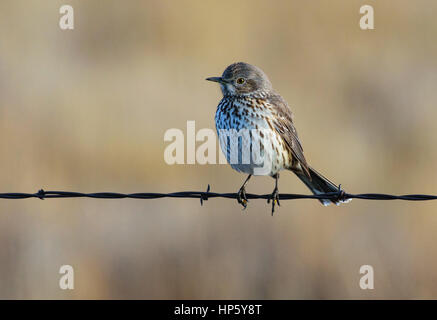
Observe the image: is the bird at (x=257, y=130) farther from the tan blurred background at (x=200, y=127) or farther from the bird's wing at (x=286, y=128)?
the tan blurred background at (x=200, y=127)

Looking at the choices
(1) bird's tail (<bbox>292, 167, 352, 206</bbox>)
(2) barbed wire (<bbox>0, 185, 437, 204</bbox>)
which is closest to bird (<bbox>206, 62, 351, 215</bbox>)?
(1) bird's tail (<bbox>292, 167, 352, 206</bbox>)

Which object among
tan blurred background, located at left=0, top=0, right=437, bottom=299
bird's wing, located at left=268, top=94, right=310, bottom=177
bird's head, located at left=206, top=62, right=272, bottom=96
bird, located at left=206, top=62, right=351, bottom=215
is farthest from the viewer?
tan blurred background, located at left=0, top=0, right=437, bottom=299

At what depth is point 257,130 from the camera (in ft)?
23.6

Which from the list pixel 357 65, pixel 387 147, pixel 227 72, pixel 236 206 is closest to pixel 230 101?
pixel 227 72

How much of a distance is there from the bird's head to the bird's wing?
7.7 inches

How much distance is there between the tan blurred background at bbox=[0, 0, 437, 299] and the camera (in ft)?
30.6

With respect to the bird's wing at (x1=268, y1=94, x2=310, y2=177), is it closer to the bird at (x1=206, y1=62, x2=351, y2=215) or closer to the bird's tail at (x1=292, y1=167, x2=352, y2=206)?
the bird at (x1=206, y1=62, x2=351, y2=215)

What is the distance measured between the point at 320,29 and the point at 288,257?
4619 mm

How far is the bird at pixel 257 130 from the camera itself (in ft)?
23.6

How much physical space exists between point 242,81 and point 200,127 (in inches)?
127

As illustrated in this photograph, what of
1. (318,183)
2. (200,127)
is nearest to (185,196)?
(318,183)

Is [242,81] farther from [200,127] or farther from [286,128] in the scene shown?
[200,127]

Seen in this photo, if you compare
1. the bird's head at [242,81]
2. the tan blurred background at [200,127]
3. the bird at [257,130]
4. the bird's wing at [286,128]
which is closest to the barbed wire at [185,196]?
the bird at [257,130]

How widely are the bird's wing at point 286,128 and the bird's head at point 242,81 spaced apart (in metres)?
0.20
